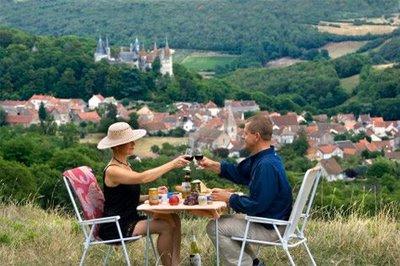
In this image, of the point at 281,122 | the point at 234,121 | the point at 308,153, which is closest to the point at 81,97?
the point at 234,121

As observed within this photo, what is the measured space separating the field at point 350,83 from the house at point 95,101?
22.7 metres

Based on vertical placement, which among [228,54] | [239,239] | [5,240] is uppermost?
[239,239]

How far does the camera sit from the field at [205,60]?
95625 mm

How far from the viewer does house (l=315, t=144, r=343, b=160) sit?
5176 centimetres

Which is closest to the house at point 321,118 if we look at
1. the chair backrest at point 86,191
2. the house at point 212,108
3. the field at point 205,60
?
the house at point 212,108

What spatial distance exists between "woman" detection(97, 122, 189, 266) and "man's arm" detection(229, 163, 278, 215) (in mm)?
435

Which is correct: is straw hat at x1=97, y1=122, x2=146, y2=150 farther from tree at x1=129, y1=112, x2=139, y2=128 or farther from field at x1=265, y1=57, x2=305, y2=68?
field at x1=265, y1=57, x2=305, y2=68

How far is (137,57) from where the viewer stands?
→ 84500mm

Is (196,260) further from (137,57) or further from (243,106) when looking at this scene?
(137,57)

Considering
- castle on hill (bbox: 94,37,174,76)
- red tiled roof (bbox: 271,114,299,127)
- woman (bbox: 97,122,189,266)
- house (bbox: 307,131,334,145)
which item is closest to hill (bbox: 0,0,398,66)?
castle on hill (bbox: 94,37,174,76)

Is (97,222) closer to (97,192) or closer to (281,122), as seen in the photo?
(97,192)

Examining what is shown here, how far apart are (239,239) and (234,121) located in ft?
194

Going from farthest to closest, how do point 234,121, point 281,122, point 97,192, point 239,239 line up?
1. point 234,121
2. point 281,122
3. point 97,192
4. point 239,239

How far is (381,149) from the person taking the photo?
54.7 metres
